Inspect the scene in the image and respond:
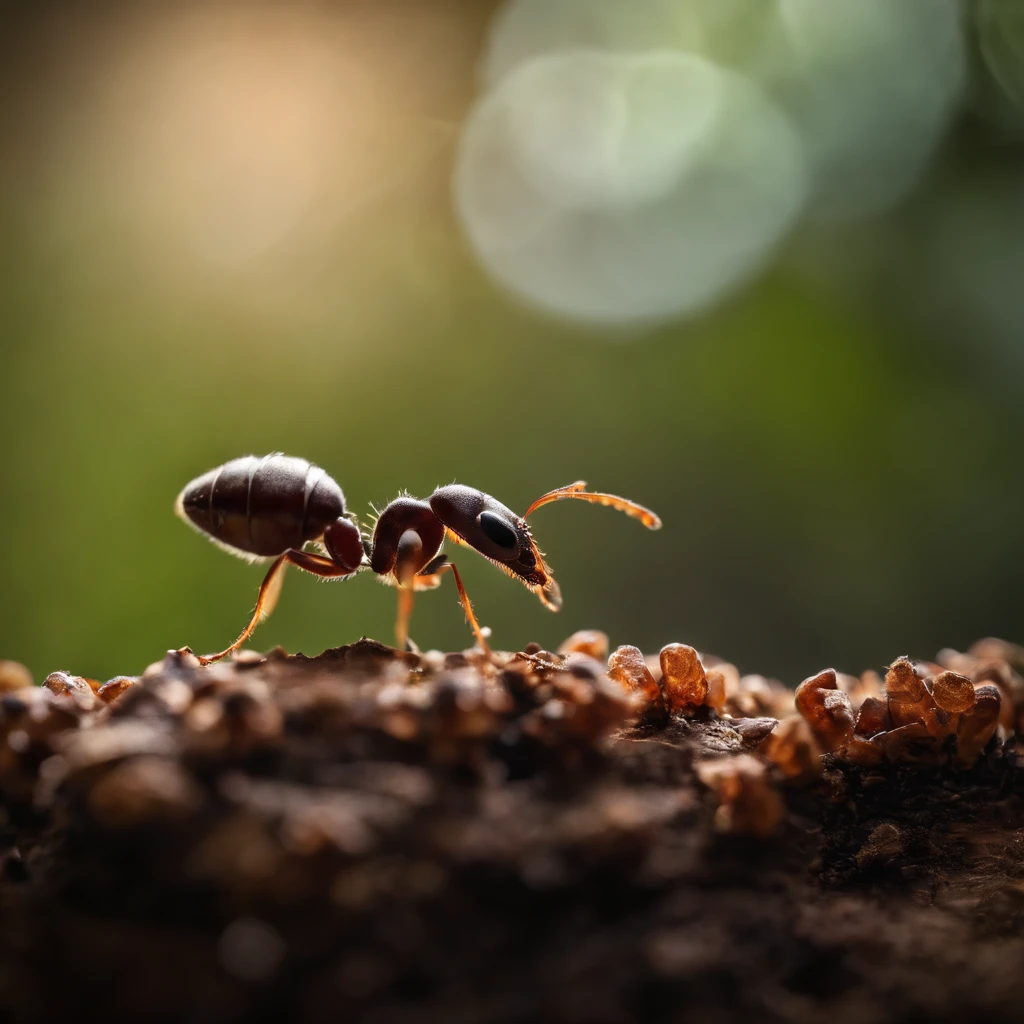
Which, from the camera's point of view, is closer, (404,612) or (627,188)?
(404,612)

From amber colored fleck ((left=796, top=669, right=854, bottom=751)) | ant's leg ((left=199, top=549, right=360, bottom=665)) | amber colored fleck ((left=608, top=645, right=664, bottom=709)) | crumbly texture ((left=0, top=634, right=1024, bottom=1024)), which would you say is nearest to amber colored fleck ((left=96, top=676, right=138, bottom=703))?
crumbly texture ((left=0, top=634, right=1024, bottom=1024))

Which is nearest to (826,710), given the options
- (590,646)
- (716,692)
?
(716,692)

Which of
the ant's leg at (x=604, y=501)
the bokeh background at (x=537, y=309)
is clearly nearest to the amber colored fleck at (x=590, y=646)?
the ant's leg at (x=604, y=501)

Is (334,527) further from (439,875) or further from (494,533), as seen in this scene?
(439,875)

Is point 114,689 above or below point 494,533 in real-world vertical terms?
below

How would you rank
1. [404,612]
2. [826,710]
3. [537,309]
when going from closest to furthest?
[826,710] → [404,612] → [537,309]

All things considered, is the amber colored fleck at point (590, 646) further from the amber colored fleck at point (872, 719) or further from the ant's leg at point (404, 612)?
the amber colored fleck at point (872, 719)

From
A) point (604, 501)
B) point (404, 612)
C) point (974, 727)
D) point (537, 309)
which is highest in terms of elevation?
point (537, 309)
